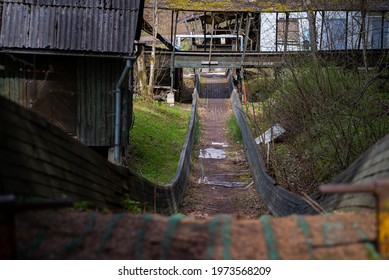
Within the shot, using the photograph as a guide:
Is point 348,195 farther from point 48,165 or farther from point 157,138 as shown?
point 157,138

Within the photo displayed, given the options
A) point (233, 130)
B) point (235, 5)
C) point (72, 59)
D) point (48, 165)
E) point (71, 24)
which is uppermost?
point (235, 5)

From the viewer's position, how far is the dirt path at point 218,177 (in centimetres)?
1365

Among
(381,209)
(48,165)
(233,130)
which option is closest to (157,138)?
(233,130)

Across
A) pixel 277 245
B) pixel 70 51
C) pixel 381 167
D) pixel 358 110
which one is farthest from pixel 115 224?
pixel 70 51

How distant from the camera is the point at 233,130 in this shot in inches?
934

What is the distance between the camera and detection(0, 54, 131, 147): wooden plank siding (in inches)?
555

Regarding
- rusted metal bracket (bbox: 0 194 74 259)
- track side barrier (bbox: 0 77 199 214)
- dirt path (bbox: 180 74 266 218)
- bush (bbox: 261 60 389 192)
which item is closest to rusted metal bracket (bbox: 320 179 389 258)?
rusted metal bracket (bbox: 0 194 74 259)

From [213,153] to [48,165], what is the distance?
16.0m

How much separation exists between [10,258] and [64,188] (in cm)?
169

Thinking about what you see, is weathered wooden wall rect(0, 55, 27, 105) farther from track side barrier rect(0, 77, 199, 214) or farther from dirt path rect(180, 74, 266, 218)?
track side barrier rect(0, 77, 199, 214)

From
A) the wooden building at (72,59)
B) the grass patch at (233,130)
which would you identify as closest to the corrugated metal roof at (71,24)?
the wooden building at (72,59)

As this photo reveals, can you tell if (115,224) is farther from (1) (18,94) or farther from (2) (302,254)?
(1) (18,94)

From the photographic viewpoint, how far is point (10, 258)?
128 inches

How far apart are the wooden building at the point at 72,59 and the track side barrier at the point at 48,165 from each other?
7490mm
